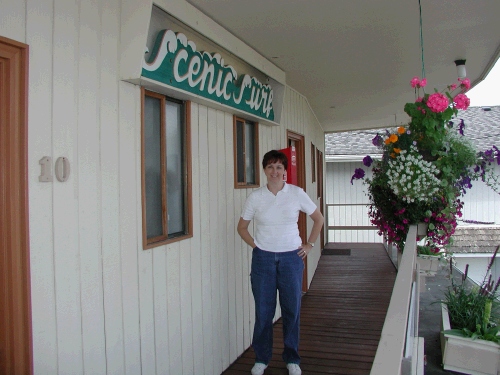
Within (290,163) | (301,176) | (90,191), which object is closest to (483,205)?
(301,176)

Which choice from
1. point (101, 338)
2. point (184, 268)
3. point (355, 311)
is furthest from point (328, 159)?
point (101, 338)

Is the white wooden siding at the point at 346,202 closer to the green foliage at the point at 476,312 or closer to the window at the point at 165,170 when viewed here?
the green foliage at the point at 476,312

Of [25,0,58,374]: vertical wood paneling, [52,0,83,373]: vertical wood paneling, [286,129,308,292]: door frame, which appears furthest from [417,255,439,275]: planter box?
[25,0,58,374]: vertical wood paneling

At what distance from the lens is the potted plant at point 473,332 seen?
10.5ft

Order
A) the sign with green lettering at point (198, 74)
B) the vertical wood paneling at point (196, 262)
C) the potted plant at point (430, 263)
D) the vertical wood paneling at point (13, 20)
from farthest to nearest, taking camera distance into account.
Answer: the potted plant at point (430, 263)
the vertical wood paneling at point (196, 262)
the sign with green lettering at point (198, 74)
the vertical wood paneling at point (13, 20)

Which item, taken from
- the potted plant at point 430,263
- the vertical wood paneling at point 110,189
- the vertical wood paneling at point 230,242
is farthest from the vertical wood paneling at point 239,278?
the potted plant at point 430,263

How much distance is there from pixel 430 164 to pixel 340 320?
2174 millimetres

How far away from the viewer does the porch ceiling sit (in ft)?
9.55

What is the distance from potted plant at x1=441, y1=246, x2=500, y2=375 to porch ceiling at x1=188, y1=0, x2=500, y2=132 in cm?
170

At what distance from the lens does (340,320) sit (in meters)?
4.62

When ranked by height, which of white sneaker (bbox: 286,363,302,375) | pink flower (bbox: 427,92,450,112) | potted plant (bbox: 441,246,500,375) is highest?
pink flower (bbox: 427,92,450,112)

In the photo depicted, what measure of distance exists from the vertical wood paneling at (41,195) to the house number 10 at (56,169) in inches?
0.7

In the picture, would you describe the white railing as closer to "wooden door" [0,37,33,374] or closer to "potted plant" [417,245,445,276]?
"wooden door" [0,37,33,374]

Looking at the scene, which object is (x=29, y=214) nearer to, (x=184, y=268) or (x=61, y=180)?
(x=61, y=180)
